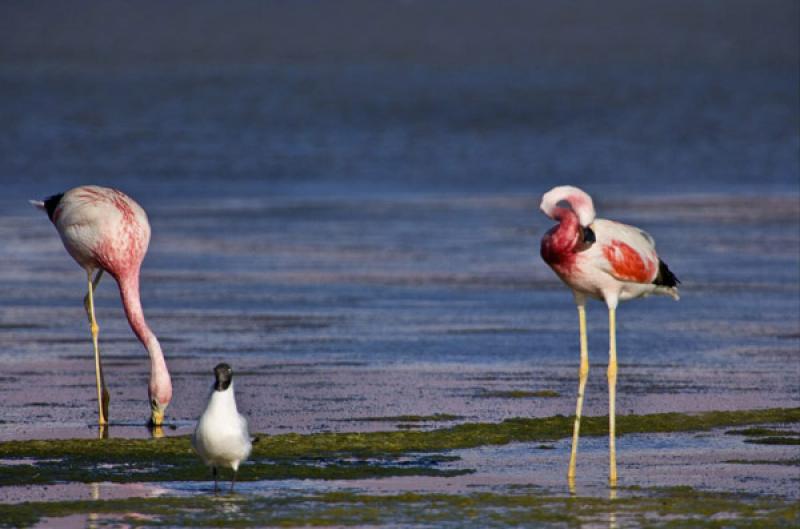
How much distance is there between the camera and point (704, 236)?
997 inches

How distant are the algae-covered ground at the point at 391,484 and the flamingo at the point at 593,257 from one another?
663 mm

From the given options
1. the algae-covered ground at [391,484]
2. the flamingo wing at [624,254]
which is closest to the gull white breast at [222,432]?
the algae-covered ground at [391,484]

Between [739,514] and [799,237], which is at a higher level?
[799,237]

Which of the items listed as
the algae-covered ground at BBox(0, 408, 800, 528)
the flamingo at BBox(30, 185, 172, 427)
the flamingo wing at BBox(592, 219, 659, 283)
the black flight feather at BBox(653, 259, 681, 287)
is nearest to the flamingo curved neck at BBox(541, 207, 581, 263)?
the flamingo wing at BBox(592, 219, 659, 283)

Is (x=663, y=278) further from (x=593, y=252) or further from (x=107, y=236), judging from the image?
(x=107, y=236)

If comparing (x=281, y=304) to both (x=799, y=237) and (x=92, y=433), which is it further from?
(x=799, y=237)

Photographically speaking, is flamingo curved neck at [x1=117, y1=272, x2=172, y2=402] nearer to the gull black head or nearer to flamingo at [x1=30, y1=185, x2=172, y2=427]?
flamingo at [x1=30, y1=185, x2=172, y2=427]

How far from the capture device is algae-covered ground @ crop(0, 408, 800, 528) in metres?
9.72

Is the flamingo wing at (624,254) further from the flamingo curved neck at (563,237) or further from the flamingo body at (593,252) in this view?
the flamingo curved neck at (563,237)

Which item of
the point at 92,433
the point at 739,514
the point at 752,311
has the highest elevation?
the point at 752,311

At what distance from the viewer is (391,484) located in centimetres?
1069

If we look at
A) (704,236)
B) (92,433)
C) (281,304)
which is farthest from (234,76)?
(92,433)

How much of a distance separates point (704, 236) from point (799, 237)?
1.23 m

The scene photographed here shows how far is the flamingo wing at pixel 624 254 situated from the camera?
37.3 feet
